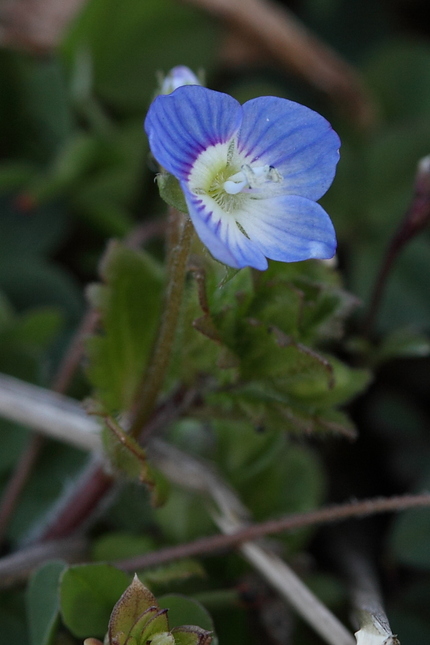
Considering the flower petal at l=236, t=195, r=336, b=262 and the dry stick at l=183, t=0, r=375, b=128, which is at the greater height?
the flower petal at l=236, t=195, r=336, b=262

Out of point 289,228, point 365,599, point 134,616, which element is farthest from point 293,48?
point 134,616

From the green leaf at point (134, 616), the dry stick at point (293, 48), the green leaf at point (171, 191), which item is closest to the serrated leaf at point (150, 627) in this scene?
the green leaf at point (134, 616)

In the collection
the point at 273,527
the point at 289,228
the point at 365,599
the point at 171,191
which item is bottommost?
the point at 365,599

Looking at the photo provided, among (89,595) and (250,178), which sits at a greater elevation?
(250,178)

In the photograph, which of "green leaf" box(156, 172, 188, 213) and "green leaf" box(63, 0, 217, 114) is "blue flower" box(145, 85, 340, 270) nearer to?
"green leaf" box(156, 172, 188, 213)

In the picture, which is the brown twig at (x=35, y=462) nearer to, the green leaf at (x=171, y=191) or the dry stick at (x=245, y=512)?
the dry stick at (x=245, y=512)

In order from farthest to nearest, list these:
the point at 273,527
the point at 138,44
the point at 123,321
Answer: the point at 138,44
the point at 123,321
the point at 273,527

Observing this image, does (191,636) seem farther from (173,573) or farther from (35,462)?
(35,462)

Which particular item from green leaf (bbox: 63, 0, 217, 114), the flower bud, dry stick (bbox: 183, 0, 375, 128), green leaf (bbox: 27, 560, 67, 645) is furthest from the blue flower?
dry stick (bbox: 183, 0, 375, 128)

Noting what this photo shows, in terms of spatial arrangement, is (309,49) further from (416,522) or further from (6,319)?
(416,522)
